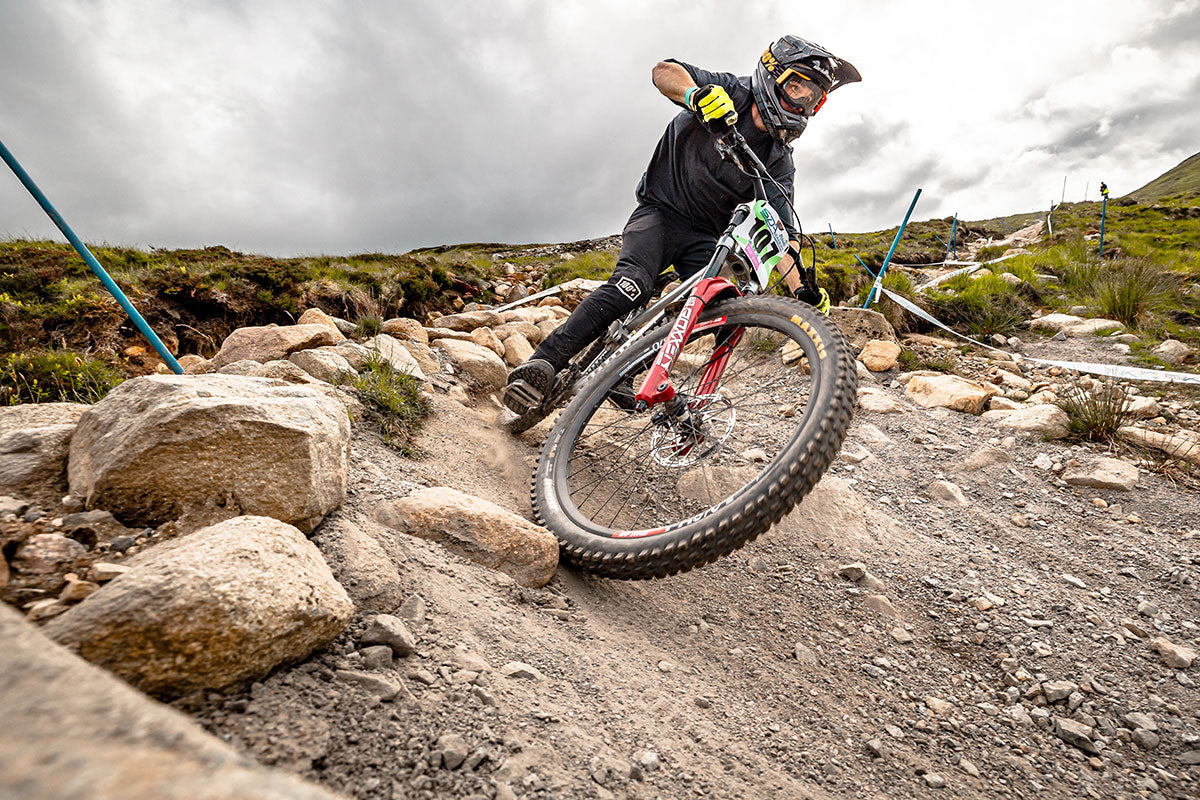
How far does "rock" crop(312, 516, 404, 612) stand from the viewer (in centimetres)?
150

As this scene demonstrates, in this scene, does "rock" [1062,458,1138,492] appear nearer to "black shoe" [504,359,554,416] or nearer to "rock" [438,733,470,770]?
"black shoe" [504,359,554,416]

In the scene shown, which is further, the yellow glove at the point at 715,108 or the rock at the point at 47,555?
the yellow glove at the point at 715,108

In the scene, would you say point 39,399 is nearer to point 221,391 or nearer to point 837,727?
point 221,391

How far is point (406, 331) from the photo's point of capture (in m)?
4.97

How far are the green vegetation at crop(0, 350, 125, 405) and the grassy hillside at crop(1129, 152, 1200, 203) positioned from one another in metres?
135

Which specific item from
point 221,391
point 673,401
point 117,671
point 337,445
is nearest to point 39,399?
point 221,391

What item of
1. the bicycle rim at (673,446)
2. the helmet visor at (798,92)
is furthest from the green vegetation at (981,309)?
the helmet visor at (798,92)

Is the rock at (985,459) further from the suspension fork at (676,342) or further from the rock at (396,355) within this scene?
the rock at (396,355)

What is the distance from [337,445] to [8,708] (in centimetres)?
155

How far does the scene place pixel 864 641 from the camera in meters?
2.17

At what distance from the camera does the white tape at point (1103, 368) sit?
4.50m

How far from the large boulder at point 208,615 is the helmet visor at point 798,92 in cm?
322

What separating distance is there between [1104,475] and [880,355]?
7.88 feet

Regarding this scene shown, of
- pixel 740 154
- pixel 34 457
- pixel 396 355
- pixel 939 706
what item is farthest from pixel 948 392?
pixel 34 457
